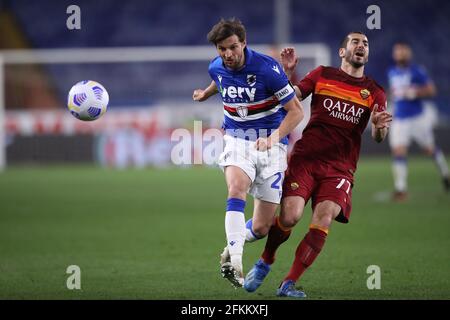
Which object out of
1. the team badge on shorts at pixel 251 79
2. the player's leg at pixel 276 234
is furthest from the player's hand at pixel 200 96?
the player's leg at pixel 276 234

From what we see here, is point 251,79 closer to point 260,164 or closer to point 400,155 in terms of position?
point 260,164

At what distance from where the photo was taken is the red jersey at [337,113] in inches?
272

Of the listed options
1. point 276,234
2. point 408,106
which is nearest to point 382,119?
point 276,234

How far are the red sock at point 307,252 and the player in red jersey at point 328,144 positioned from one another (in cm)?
1

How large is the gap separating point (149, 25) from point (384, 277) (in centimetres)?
2426

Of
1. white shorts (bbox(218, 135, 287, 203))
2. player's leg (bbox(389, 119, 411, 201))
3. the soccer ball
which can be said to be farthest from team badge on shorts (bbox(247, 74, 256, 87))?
player's leg (bbox(389, 119, 411, 201))

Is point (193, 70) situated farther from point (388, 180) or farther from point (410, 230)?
point (410, 230)

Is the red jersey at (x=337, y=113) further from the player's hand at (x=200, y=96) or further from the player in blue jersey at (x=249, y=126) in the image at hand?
the player's hand at (x=200, y=96)

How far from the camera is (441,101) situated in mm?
25516

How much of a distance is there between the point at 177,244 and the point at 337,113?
326 centimetres

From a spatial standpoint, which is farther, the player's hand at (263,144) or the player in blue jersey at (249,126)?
the player in blue jersey at (249,126)

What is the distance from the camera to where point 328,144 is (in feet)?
22.8

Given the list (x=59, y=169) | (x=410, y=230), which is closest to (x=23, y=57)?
(x=59, y=169)
